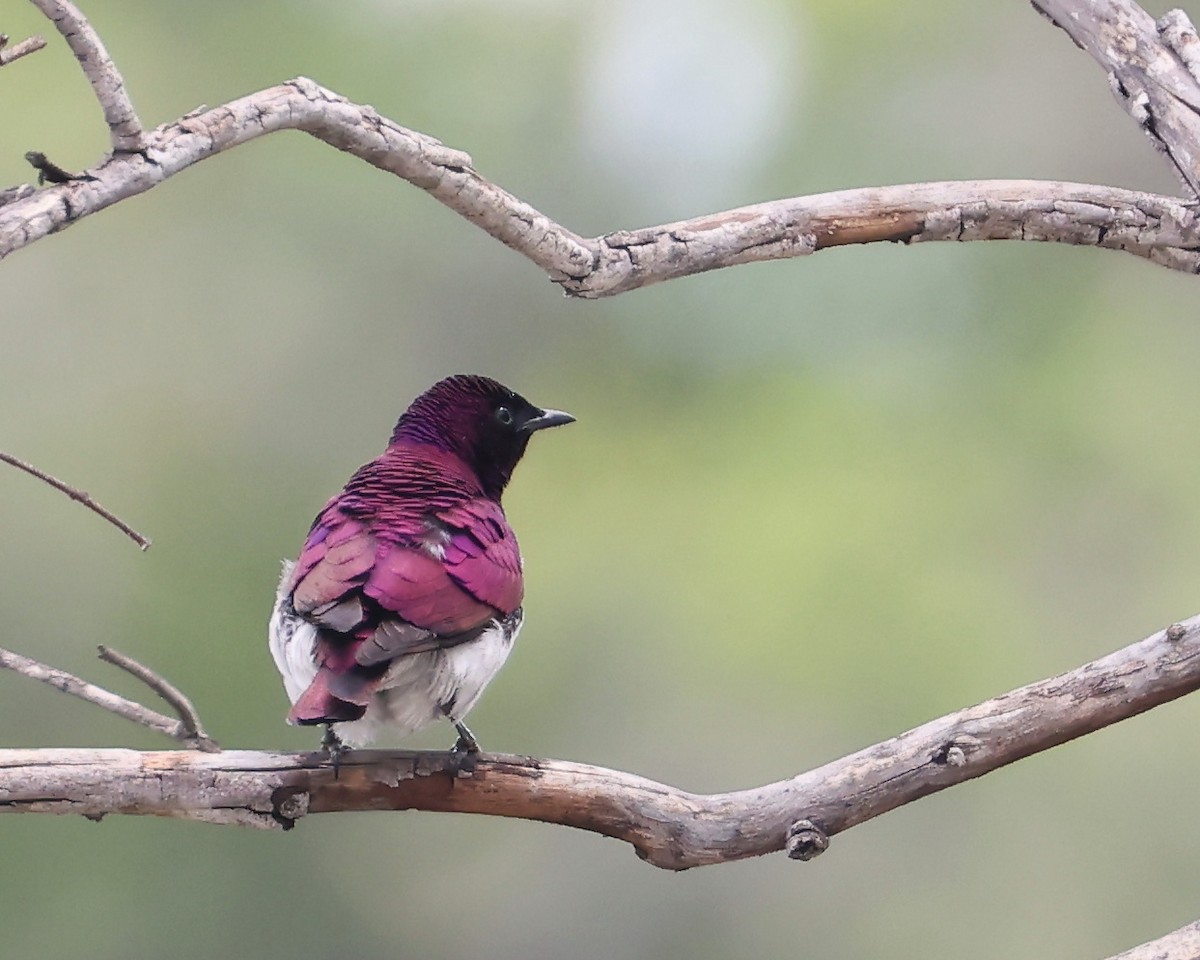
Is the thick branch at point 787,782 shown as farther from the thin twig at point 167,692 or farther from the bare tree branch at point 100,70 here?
the bare tree branch at point 100,70

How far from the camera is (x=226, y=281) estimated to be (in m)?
3.99

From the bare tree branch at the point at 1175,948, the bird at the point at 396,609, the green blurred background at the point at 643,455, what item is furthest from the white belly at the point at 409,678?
the green blurred background at the point at 643,455

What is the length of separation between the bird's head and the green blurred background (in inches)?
49.5

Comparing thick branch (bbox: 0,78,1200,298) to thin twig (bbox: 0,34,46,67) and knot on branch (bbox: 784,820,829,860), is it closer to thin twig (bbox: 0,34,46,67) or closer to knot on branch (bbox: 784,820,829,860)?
thin twig (bbox: 0,34,46,67)

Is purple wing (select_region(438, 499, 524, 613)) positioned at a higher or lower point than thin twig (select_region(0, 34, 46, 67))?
lower

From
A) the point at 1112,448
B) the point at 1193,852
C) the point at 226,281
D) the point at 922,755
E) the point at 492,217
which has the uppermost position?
the point at 226,281

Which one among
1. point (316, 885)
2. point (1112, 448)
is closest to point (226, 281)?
point (316, 885)

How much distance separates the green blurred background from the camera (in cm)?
367

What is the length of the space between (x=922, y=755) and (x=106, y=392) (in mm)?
2670

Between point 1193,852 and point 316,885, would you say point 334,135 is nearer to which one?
point 316,885

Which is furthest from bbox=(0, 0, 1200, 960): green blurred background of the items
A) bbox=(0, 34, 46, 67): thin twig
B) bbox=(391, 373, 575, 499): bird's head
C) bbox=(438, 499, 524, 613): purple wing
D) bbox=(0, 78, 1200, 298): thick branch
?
bbox=(0, 34, 46, 67): thin twig

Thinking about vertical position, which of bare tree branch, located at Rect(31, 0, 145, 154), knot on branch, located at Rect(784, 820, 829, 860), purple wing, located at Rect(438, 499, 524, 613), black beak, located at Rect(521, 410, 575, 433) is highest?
black beak, located at Rect(521, 410, 575, 433)

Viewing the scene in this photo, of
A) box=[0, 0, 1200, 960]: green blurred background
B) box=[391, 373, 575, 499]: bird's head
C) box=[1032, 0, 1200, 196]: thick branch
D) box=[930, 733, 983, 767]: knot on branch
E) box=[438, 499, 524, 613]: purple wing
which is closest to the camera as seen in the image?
box=[930, 733, 983, 767]: knot on branch

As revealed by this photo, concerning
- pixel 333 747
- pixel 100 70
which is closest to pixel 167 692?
pixel 333 747
